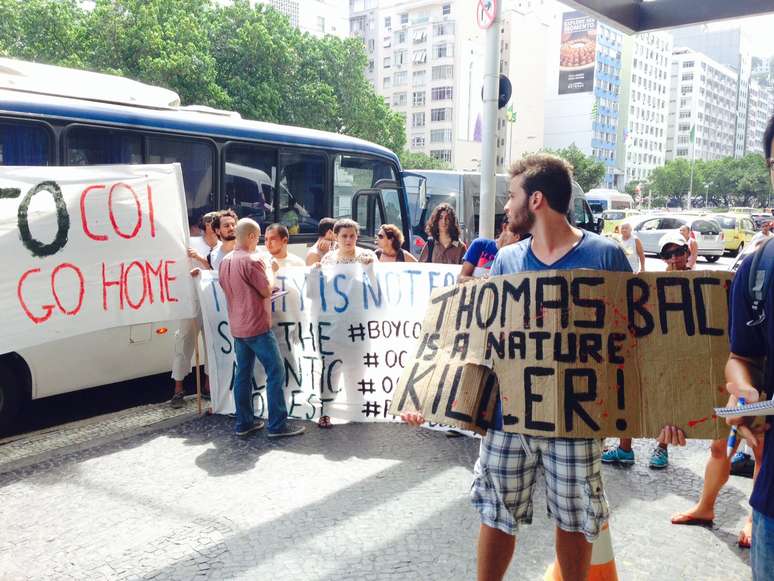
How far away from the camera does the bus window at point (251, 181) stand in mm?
7715

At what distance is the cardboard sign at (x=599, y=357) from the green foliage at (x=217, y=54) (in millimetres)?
24939

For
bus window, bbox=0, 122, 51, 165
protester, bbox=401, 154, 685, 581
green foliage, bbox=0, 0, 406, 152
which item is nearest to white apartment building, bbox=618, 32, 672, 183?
green foliage, bbox=0, 0, 406, 152

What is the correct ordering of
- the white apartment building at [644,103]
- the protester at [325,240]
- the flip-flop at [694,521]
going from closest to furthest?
the flip-flop at [694,521], the protester at [325,240], the white apartment building at [644,103]

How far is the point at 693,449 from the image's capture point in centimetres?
534

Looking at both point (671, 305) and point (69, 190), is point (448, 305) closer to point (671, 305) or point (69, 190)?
point (671, 305)

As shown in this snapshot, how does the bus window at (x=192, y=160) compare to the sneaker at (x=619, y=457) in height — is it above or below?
above

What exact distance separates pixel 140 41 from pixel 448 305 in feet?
84.0

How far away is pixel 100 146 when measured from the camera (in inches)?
256

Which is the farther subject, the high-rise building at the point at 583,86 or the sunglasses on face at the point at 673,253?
the high-rise building at the point at 583,86

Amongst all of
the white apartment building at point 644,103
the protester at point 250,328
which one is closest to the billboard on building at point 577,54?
the white apartment building at point 644,103

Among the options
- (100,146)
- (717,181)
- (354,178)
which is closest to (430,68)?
(717,181)

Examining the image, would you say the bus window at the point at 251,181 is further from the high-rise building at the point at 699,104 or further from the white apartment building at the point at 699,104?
the white apartment building at the point at 699,104

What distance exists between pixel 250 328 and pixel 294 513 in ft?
5.86

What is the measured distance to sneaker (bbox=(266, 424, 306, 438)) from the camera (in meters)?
5.48
